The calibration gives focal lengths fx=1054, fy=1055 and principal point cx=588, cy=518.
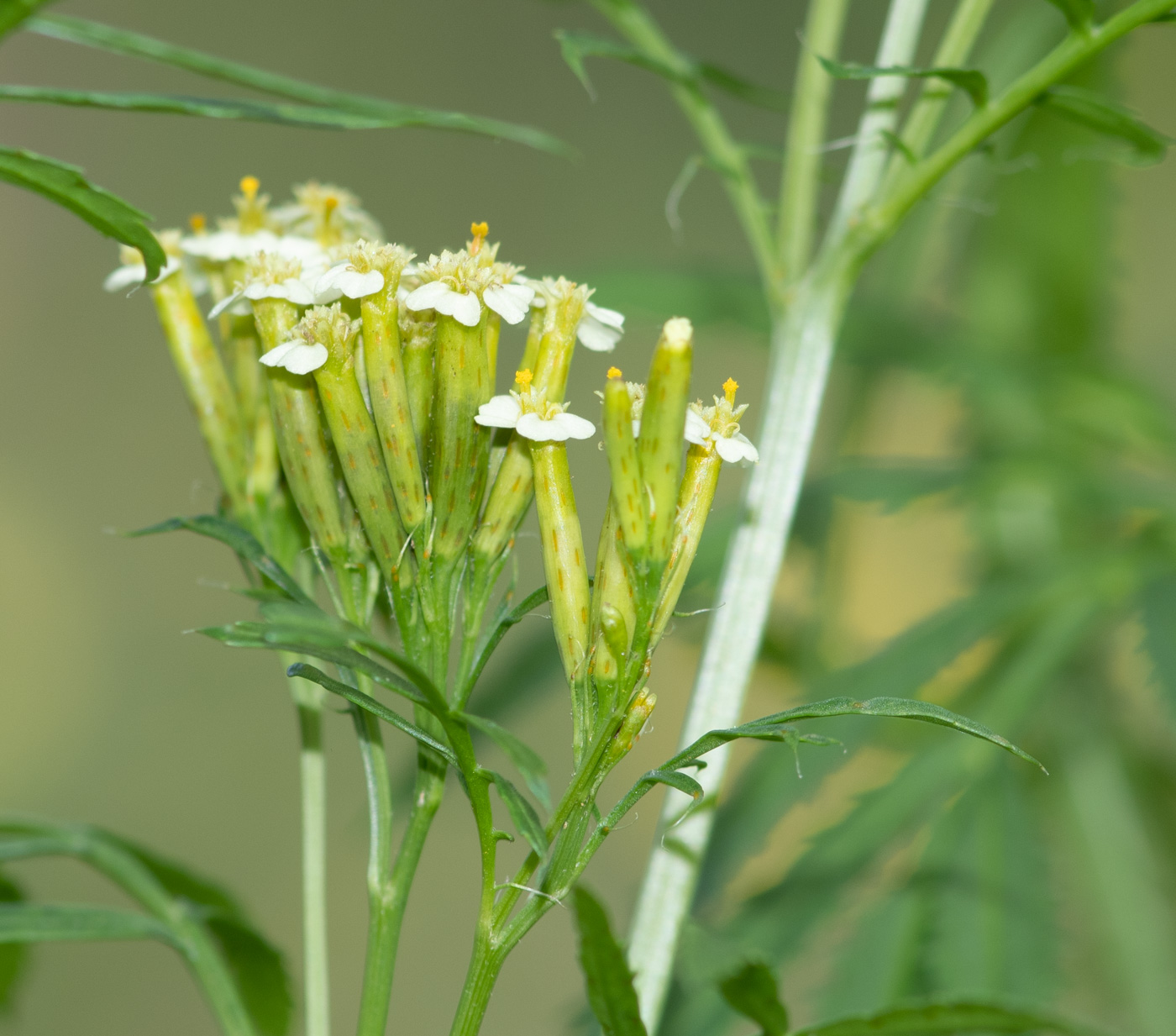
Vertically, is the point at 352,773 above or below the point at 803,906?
above

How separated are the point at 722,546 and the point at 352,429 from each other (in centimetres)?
39

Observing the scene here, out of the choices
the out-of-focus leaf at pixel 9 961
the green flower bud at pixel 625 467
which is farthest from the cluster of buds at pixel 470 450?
the out-of-focus leaf at pixel 9 961

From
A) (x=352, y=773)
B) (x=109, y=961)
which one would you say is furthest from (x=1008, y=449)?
(x=109, y=961)

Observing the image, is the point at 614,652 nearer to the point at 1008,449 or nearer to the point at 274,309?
the point at 274,309

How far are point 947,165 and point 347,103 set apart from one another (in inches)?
8.1

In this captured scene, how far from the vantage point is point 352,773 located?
1.65 m

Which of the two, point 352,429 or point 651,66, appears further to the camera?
point 651,66

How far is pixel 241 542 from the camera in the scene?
32cm

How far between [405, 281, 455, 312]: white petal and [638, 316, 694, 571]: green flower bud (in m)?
0.07

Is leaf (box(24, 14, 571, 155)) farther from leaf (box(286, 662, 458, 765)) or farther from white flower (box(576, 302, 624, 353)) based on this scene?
leaf (box(286, 662, 458, 765))

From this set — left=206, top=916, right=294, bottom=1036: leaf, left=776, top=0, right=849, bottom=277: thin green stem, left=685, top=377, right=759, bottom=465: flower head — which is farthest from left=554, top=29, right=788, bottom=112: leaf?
left=206, top=916, right=294, bottom=1036: leaf

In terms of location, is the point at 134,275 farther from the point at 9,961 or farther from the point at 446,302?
the point at 9,961

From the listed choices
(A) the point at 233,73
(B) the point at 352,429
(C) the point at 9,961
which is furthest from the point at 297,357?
(C) the point at 9,961

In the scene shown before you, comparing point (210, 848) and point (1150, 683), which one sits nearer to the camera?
point (1150, 683)
